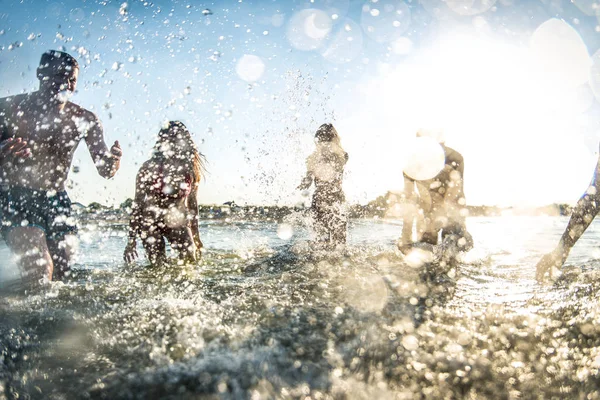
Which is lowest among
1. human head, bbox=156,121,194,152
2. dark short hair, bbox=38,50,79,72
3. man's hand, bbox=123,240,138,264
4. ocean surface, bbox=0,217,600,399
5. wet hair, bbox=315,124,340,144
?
ocean surface, bbox=0,217,600,399

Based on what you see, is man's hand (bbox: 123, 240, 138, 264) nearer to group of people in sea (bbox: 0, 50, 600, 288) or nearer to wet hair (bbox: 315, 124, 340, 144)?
group of people in sea (bbox: 0, 50, 600, 288)

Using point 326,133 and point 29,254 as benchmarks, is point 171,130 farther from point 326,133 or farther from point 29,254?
point 326,133

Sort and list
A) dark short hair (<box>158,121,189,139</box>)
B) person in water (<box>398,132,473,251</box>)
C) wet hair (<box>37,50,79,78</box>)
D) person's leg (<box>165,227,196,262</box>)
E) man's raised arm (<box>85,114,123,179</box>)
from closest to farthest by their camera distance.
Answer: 1. wet hair (<box>37,50,79,78</box>)
2. man's raised arm (<box>85,114,123,179</box>)
3. person's leg (<box>165,227,196,262</box>)
4. dark short hair (<box>158,121,189,139</box>)
5. person in water (<box>398,132,473,251</box>)

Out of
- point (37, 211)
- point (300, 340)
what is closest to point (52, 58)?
point (37, 211)

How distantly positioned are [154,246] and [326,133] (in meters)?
3.64

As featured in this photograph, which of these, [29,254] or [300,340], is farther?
[29,254]

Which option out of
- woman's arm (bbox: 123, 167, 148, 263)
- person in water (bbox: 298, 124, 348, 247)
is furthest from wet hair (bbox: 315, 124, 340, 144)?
woman's arm (bbox: 123, 167, 148, 263)

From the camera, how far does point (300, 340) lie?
2.08 m

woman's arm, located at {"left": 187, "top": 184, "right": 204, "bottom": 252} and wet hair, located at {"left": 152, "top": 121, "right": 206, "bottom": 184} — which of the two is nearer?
wet hair, located at {"left": 152, "top": 121, "right": 206, "bottom": 184}

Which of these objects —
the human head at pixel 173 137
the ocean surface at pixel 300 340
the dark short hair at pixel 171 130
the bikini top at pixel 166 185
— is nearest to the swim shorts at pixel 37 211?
the ocean surface at pixel 300 340

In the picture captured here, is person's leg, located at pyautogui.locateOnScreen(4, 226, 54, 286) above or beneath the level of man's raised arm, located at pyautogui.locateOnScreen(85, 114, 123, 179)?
beneath

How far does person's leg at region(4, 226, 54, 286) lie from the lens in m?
3.30

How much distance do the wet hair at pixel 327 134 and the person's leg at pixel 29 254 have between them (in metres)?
4.67

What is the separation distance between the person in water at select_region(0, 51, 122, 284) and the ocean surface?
44 centimetres
